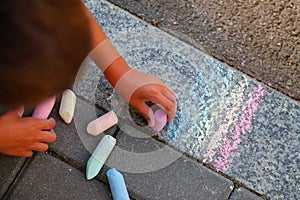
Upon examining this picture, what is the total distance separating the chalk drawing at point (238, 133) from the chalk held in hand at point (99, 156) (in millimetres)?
331

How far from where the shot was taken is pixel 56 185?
1.56 meters

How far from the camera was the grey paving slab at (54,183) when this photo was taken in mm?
1538

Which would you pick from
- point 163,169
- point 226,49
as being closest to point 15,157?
point 163,169

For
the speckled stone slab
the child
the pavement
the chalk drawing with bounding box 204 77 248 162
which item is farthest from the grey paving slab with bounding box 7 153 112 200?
the child

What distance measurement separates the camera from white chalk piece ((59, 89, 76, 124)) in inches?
63.5

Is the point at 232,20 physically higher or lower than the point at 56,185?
higher

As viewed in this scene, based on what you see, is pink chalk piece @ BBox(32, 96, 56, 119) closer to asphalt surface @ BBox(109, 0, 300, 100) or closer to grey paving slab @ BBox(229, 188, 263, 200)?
asphalt surface @ BBox(109, 0, 300, 100)

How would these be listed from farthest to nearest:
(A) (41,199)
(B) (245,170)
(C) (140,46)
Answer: (C) (140,46), (B) (245,170), (A) (41,199)

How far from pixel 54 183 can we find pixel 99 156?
0.50 ft

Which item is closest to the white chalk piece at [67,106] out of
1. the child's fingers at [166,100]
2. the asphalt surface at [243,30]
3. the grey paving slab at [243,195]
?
the child's fingers at [166,100]

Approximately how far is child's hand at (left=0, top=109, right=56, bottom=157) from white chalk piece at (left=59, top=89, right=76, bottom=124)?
0.14ft

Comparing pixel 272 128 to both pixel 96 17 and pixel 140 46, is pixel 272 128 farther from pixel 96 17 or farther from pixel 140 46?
pixel 96 17

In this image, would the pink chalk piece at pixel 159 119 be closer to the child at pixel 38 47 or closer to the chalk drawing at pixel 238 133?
the chalk drawing at pixel 238 133

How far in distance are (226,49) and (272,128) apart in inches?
12.2
